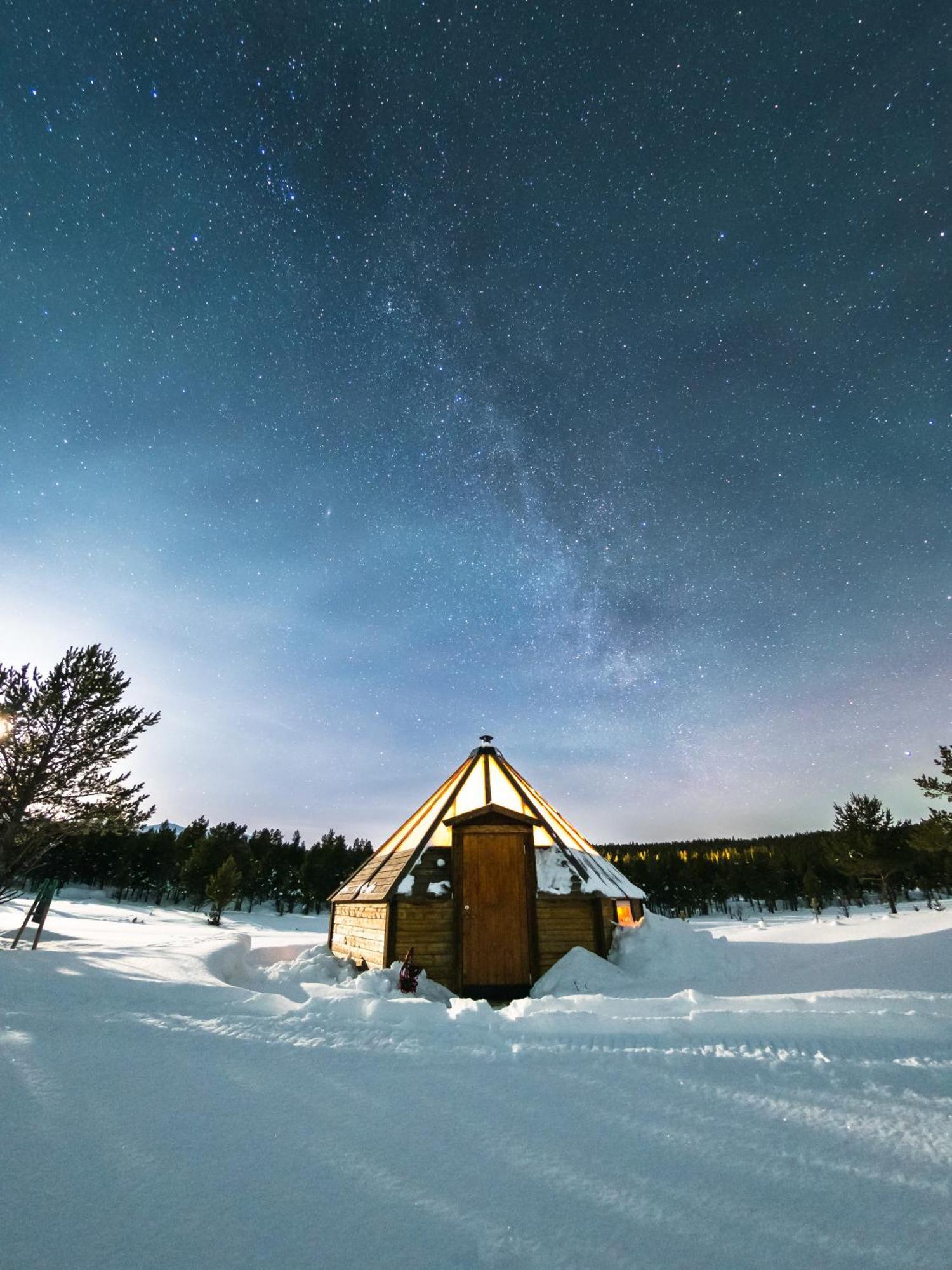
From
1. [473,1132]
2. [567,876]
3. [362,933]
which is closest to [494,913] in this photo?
[567,876]

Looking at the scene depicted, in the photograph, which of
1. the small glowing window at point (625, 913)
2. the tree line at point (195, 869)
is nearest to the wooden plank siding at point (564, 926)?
the small glowing window at point (625, 913)

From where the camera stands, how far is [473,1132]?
366cm

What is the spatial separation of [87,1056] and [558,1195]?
4188 mm

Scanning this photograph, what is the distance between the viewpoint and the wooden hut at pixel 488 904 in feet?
39.8

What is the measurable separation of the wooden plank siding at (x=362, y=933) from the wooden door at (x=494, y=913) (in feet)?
6.10

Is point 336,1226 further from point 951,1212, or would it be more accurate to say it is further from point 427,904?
point 427,904

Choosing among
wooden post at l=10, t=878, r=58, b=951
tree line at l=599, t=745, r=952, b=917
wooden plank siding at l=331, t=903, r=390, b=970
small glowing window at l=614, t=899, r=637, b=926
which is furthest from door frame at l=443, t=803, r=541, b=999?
tree line at l=599, t=745, r=952, b=917

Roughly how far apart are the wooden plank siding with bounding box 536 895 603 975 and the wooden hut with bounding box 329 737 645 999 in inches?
0.7

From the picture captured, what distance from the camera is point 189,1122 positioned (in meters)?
3.74

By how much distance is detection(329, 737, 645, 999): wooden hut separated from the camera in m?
12.1

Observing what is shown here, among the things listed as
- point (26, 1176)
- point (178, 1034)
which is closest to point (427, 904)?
point (178, 1034)

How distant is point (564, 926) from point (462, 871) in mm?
2555

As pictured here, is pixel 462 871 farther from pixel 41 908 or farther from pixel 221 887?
pixel 221 887

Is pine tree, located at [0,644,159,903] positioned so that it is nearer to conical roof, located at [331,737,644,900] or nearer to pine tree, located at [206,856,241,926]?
conical roof, located at [331,737,644,900]
